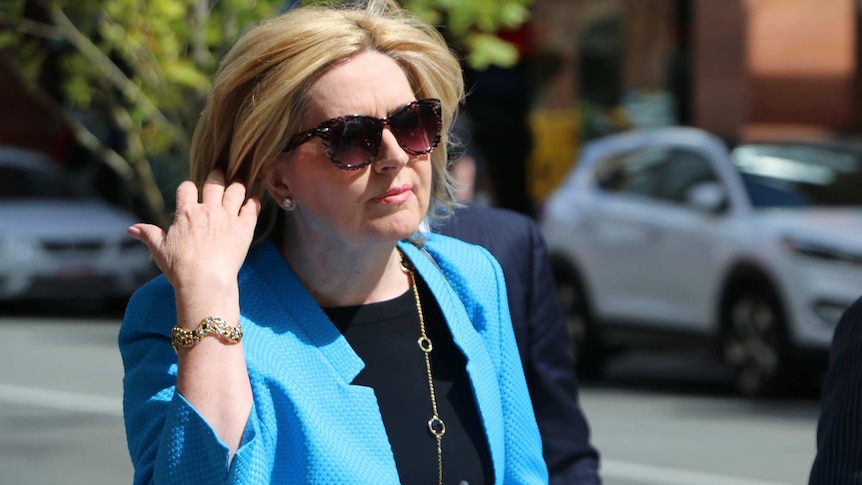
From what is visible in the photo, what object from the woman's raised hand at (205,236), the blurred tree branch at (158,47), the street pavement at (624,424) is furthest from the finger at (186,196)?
the street pavement at (624,424)

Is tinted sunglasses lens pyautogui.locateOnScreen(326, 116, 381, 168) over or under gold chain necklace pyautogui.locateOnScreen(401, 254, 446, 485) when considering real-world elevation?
over

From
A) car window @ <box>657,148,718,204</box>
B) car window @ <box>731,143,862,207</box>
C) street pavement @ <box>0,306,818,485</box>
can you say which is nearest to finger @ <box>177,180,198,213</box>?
street pavement @ <box>0,306,818,485</box>

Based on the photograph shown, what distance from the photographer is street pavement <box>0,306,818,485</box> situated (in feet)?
27.6

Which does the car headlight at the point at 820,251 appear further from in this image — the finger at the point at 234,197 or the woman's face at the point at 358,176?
the finger at the point at 234,197

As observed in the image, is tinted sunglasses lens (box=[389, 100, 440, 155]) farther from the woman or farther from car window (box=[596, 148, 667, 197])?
car window (box=[596, 148, 667, 197])

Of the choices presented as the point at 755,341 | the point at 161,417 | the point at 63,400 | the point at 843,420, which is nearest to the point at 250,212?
the point at 161,417

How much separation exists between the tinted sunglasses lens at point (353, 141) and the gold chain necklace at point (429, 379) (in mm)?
262

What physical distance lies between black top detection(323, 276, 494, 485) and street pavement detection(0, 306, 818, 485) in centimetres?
536

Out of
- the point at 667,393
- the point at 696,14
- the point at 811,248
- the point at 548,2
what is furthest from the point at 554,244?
the point at 548,2

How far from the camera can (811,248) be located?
10406 millimetres

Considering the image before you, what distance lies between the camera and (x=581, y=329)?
12.4 metres

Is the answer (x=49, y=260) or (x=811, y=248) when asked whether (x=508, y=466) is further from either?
(x=49, y=260)

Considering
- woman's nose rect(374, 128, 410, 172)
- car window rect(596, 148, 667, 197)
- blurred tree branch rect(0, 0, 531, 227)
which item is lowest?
Answer: car window rect(596, 148, 667, 197)

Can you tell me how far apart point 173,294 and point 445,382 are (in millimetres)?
479
